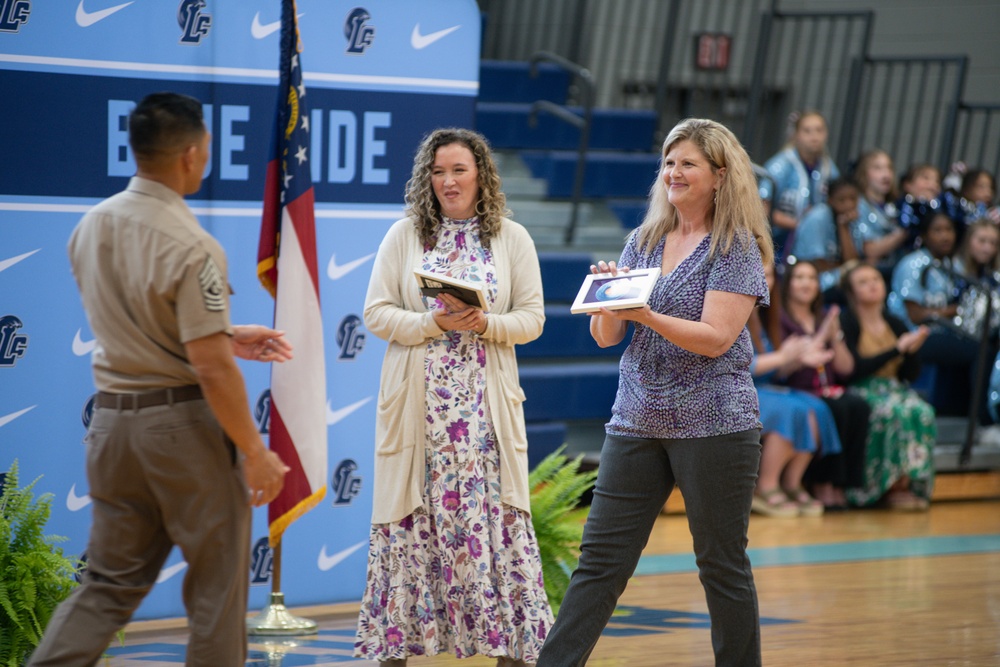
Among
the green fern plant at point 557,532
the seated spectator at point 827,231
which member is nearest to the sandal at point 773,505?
the seated spectator at point 827,231

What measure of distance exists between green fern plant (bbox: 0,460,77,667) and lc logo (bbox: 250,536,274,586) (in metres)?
0.83

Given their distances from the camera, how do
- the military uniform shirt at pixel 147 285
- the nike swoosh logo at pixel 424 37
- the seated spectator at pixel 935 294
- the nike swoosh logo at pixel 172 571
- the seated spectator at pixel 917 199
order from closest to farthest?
the military uniform shirt at pixel 147 285
the nike swoosh logo at pixel 172 571
the nike swoosh logo at pixel 424 37
the seated spectator at pixel 935 294
the seated spectator at pixel 917 199

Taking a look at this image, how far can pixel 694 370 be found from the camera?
11.4ft

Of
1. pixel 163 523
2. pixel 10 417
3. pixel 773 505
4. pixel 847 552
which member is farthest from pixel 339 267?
pixel 773 505

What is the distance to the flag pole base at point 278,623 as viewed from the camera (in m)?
4.67

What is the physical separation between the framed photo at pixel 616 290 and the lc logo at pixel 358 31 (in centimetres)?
198

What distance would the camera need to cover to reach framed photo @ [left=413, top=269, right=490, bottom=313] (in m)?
3.67

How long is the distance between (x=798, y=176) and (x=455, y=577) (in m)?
5.46

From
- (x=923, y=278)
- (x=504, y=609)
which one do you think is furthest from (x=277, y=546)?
(x=923, y=278)

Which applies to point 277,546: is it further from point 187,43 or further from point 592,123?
point 592,123

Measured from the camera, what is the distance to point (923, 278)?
8664 mm

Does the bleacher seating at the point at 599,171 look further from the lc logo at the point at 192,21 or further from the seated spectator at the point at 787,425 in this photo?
the lc logo at the point at 192,21

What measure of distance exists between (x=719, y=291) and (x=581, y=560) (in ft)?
2.59

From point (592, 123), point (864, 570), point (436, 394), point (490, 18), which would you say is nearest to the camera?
point (436, 394)
